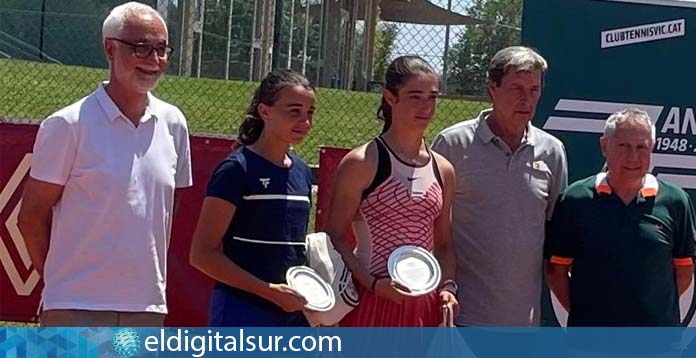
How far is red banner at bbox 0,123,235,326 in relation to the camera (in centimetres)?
634

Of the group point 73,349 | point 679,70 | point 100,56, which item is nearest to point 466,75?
point 100,56

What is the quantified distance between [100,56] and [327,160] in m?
10.2

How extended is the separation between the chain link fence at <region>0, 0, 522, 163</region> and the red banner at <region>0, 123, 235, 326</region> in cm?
415

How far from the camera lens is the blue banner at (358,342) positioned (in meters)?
4.07

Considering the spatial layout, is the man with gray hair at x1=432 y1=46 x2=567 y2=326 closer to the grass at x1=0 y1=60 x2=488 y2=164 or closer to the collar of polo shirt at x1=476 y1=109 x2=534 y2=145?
the collar of polo shirt at x1=476 y1=109 x2=534 y2=145

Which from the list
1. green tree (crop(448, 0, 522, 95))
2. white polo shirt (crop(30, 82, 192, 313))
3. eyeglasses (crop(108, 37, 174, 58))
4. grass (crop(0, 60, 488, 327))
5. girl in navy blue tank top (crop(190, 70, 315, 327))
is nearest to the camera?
white polo shirt (crop(30, 82, 192, 313))

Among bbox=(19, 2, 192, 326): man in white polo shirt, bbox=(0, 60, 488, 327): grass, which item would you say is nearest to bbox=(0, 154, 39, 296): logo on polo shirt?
bbox=(19, 2, 192, 326): man in white polo shirt

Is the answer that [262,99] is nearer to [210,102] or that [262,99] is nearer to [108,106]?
[108,106]

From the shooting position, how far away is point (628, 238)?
14.0ft

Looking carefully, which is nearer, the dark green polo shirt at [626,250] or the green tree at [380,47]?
the dark green polo shirt at [626,250]

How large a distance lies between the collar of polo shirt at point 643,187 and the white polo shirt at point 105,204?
1.73 m

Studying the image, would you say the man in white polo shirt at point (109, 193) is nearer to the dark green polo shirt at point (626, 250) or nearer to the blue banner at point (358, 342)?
the blue banner at point (358, 342)

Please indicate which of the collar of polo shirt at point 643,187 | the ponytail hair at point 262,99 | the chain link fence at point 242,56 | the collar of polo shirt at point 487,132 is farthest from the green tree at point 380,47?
the ponytail hair at point 262,99

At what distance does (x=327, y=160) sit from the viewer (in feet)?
20.6
